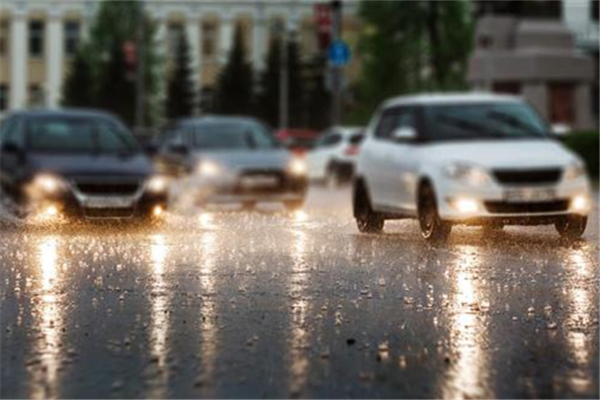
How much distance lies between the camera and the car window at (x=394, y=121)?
16734 millimetres

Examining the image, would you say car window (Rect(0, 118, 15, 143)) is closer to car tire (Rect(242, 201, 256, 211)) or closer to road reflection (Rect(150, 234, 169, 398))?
car tire (Rect(242, 201, 256, 211))

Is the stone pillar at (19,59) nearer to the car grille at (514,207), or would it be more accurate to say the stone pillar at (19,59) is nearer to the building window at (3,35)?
the building window at (3,35)

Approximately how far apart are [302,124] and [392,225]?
76.3 m

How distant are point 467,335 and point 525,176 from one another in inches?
269

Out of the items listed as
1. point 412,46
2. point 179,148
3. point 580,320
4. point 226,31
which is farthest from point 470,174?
point 226,31

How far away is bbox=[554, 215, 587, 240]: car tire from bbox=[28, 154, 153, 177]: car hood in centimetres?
568

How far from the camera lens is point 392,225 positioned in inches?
750

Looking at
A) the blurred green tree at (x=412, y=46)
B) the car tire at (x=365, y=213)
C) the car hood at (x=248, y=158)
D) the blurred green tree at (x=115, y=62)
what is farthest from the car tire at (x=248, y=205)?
the blurred green tree at (x=115, y=62)

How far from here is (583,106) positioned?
50281mm

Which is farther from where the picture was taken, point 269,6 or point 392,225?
point 269,6

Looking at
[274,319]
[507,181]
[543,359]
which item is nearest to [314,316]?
[274,319]

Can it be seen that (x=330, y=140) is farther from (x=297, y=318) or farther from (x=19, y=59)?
(x=19, y=59)

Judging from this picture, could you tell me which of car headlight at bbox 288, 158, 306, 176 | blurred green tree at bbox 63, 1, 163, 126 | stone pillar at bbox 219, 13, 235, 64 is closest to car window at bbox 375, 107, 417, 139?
car headlight at bbox 288, 158, 306, 176

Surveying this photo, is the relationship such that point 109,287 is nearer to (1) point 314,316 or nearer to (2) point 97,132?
(1) point 314,316
